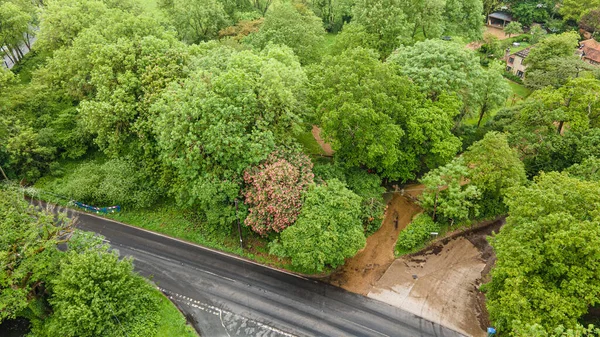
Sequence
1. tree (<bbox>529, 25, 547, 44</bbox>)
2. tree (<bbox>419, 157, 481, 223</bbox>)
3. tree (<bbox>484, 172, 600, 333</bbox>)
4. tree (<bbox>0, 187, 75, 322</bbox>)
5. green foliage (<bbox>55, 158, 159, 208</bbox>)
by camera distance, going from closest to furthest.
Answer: tree (<bbox>484, 172, 600, 333</bbox>) < tree (<bbox>0, 187, 75, 322</bbox>) < tree (<bbox>419, 157, 481, 223</bbox>) < green foliage (<bbox>55, 158, 159, 208</bbox>) < tree (<bbox>529, 25, 547, 44</bbox>)

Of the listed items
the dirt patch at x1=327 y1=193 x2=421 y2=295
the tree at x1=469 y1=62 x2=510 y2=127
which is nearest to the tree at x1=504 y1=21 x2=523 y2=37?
the tree at x1=469 y1=62 x2=510 y2=127

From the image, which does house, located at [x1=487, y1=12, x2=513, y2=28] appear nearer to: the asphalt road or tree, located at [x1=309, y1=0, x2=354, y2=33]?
tree, located at [x1=309, y1=0, x2=354, y2=33]

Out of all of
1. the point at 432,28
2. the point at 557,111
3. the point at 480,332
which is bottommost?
the point at 480,332

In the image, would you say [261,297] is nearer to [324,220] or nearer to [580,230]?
[324,220]

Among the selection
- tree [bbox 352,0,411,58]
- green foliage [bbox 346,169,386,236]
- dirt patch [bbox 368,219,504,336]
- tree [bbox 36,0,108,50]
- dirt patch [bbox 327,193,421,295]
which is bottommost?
dirt patch [bbox 368,219,504,336]

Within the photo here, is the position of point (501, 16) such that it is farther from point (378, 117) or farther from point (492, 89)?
point (378, 117)

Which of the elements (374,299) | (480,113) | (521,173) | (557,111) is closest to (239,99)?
(374,299)

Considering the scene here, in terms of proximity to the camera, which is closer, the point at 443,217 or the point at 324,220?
the point at 324,220
